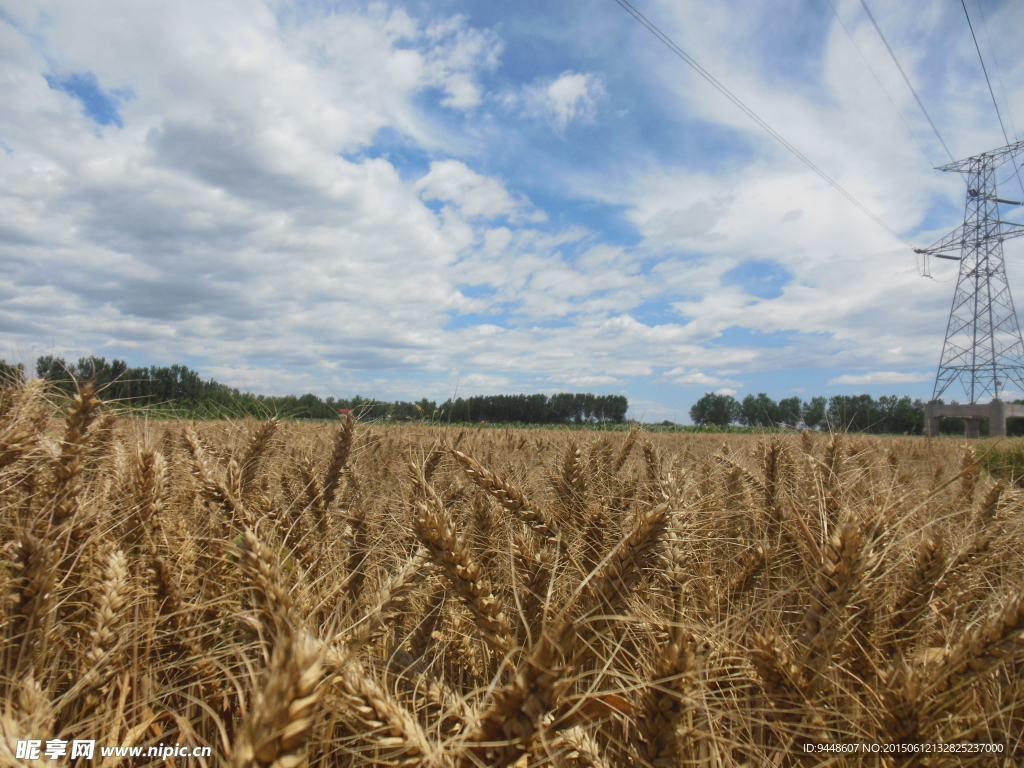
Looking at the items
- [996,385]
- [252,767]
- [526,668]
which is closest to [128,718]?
[252,767]

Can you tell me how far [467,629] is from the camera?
7.70 ft

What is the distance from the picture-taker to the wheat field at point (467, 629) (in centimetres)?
115

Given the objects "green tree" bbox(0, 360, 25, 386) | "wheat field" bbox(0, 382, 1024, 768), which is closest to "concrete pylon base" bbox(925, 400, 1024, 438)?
"wheat field" bbox(0, 382, 1024, 768)

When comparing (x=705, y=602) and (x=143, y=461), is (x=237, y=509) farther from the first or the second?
(x=705, y=602)

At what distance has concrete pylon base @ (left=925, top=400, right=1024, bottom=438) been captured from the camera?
31.1 metres

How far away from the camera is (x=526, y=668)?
0.97m

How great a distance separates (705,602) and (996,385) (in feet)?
142

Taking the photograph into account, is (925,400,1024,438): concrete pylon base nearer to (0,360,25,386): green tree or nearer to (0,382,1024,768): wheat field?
(0,382,1024,768): wheat field

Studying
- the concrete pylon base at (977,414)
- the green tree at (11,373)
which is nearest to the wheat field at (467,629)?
the green tree at (11,373)

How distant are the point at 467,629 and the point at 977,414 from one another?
42.2 m

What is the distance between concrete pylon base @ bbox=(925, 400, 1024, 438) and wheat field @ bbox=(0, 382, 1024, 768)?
36.5 meters

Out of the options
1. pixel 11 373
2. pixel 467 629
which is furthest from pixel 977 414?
pixel 11 373

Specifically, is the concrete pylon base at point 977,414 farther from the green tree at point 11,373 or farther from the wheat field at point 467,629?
the green tree at point 11,373

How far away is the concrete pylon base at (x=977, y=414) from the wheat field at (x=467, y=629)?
36455 millimetres
